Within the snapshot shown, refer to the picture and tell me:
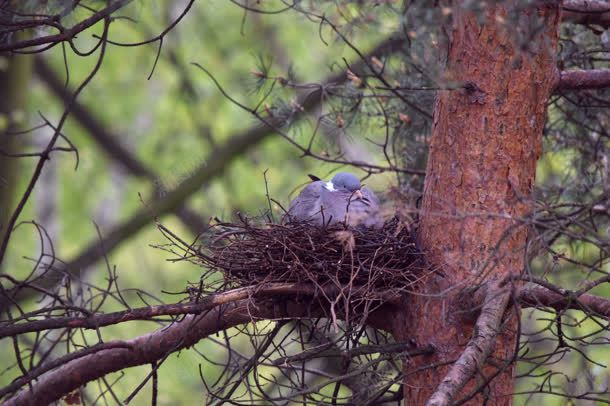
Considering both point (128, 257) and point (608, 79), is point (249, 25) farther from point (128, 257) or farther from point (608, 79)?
point (608, 79)

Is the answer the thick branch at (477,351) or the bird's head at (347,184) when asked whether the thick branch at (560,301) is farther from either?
the bird's head at (347,184)

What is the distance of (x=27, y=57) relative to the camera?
693 cm

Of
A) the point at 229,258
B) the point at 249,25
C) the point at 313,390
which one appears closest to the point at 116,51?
the point at 249,25

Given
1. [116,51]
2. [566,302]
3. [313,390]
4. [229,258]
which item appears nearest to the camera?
[313,390]

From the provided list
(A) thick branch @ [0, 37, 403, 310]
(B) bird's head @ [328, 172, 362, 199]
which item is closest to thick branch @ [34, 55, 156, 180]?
(A) thick branch @ [0, 37, 403, 310]

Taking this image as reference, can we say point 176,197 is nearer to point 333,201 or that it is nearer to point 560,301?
point 333,201

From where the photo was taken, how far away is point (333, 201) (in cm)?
428

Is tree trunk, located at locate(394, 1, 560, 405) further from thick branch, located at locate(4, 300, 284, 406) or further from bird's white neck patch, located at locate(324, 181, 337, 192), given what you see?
bird's white neck patch, located at locate(324, 181, 337, 192)

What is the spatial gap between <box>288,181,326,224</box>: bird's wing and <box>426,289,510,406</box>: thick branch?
3.91ft

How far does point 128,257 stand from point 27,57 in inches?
222

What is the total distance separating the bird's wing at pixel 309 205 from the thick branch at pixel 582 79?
1254 mm

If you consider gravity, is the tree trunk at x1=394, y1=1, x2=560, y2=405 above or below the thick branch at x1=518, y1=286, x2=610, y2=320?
above

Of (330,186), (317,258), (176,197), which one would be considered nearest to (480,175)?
(317,258)

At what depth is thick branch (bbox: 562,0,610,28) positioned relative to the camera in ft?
11.5
